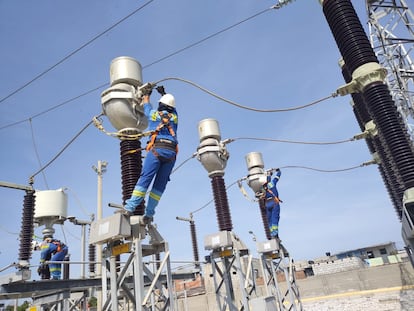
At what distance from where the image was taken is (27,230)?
25.7ft

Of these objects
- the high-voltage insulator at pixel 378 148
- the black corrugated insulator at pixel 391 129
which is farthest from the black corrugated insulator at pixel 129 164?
the high-voltage insulator at pixel 378 148

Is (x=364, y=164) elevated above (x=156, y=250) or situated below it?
above

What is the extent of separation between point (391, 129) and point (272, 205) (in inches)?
324

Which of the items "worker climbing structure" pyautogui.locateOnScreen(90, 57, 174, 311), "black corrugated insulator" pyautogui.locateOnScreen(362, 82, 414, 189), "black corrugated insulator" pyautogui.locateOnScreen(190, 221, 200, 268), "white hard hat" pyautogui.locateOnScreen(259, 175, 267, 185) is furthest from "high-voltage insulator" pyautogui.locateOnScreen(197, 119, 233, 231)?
"black corrugated insulator" pyautogui.locateOnScreen(190, 221, 200, 268)

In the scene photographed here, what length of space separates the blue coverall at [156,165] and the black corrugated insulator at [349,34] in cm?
359

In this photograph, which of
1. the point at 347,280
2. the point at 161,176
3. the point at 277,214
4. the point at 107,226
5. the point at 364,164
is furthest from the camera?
the point at 347,280

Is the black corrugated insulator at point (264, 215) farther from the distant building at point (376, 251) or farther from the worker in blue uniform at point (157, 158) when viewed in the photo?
the distant building at point (376, 251)

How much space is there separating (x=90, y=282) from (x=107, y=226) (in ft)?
15.8

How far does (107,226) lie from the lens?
4992 millimetres

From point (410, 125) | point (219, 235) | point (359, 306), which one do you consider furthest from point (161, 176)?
point (359, 306)

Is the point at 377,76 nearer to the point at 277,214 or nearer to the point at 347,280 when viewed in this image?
the point at 277,214

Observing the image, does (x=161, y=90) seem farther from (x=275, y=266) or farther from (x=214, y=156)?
(x=275, y=266)

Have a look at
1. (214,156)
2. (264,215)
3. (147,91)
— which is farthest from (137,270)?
(264,215)

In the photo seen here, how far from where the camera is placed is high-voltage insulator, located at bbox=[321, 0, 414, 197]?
5.14m
